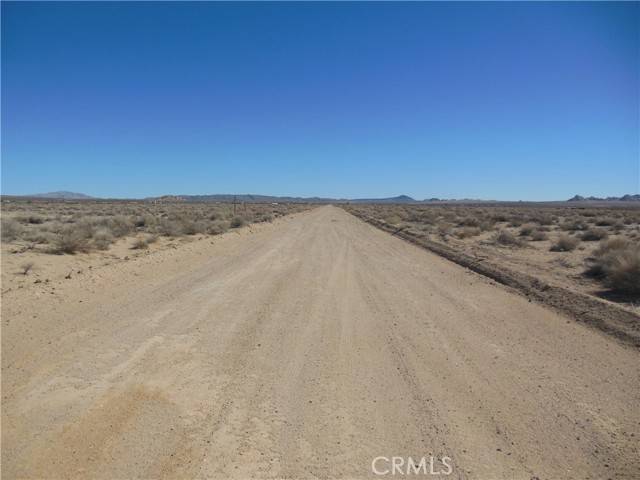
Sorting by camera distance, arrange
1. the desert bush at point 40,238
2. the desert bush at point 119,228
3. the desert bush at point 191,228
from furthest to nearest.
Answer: the desert bush at point 191,228, the desert bush at point 119,228, the desert bush at point 40,238

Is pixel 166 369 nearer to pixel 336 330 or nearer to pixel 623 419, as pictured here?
pixel 336 330

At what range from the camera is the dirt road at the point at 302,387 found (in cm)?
355

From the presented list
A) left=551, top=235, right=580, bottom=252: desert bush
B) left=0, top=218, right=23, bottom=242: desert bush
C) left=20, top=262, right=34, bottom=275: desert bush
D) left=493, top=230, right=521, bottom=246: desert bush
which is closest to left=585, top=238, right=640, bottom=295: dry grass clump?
left=551, top=235, right=580, bottom=252: desert bush

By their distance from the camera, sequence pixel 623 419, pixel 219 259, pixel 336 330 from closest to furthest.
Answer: pixel 623 419 < pixel 336 330 < pixel 219 259

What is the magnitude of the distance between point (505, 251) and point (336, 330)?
45.8 feet

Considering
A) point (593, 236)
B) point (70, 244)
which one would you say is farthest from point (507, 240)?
point (70, 244)

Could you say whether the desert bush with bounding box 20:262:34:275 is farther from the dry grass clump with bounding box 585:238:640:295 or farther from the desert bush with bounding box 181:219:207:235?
the dry grass clump with bounding box 585:238:640:295

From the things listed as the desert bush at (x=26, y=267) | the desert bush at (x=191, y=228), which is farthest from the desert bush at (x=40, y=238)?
the desert bush at (x=191, y=228)

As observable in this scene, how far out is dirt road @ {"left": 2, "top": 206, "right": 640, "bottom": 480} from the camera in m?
3.55

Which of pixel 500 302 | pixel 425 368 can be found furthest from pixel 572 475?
pixel 500 302

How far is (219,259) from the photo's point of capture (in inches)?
574

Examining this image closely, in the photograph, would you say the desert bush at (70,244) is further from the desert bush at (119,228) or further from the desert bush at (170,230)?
the desert bush at (170,230)

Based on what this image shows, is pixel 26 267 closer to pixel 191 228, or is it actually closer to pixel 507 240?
pixel 191 228

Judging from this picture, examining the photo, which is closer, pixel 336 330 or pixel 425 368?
pixel 425 368
